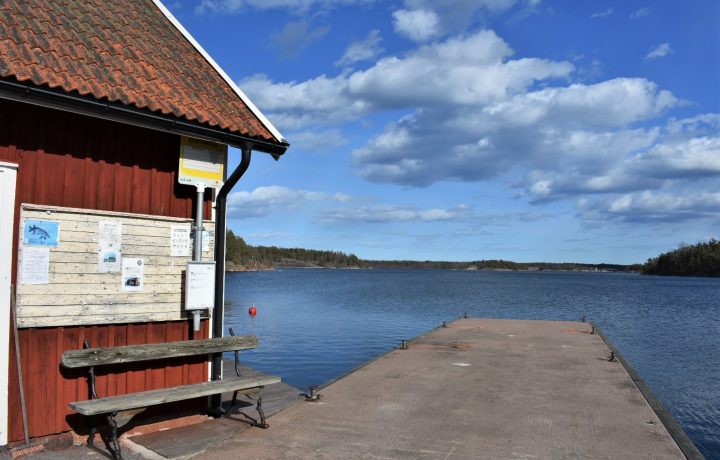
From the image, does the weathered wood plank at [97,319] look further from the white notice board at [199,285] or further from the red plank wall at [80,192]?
the white notice board at [199,285]

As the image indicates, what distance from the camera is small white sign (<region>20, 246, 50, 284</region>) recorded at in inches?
233

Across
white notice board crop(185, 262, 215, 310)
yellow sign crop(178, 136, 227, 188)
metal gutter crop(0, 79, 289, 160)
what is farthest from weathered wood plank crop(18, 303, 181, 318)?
→ metal gutter crop(0, 79, 289, 160)

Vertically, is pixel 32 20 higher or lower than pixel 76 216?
higher

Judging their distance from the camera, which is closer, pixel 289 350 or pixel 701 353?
pixel 289 350

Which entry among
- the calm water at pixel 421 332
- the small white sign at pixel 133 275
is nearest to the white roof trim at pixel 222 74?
the small white sign at pixel 133 275

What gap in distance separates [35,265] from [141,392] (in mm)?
1805

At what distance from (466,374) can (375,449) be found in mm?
5042

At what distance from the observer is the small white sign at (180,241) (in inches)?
281

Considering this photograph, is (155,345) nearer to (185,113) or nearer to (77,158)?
(77,158)

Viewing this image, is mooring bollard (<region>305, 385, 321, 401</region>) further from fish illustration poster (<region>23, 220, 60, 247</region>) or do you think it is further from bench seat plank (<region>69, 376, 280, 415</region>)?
fish illustration poster (<region>23, 220, 60, 247</region>)

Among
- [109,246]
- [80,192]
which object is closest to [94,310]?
[109,246]

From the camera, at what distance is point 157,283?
275 inches

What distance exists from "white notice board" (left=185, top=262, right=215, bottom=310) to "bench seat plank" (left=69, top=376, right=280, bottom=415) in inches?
37.6

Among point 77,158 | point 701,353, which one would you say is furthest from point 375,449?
point 701,353
